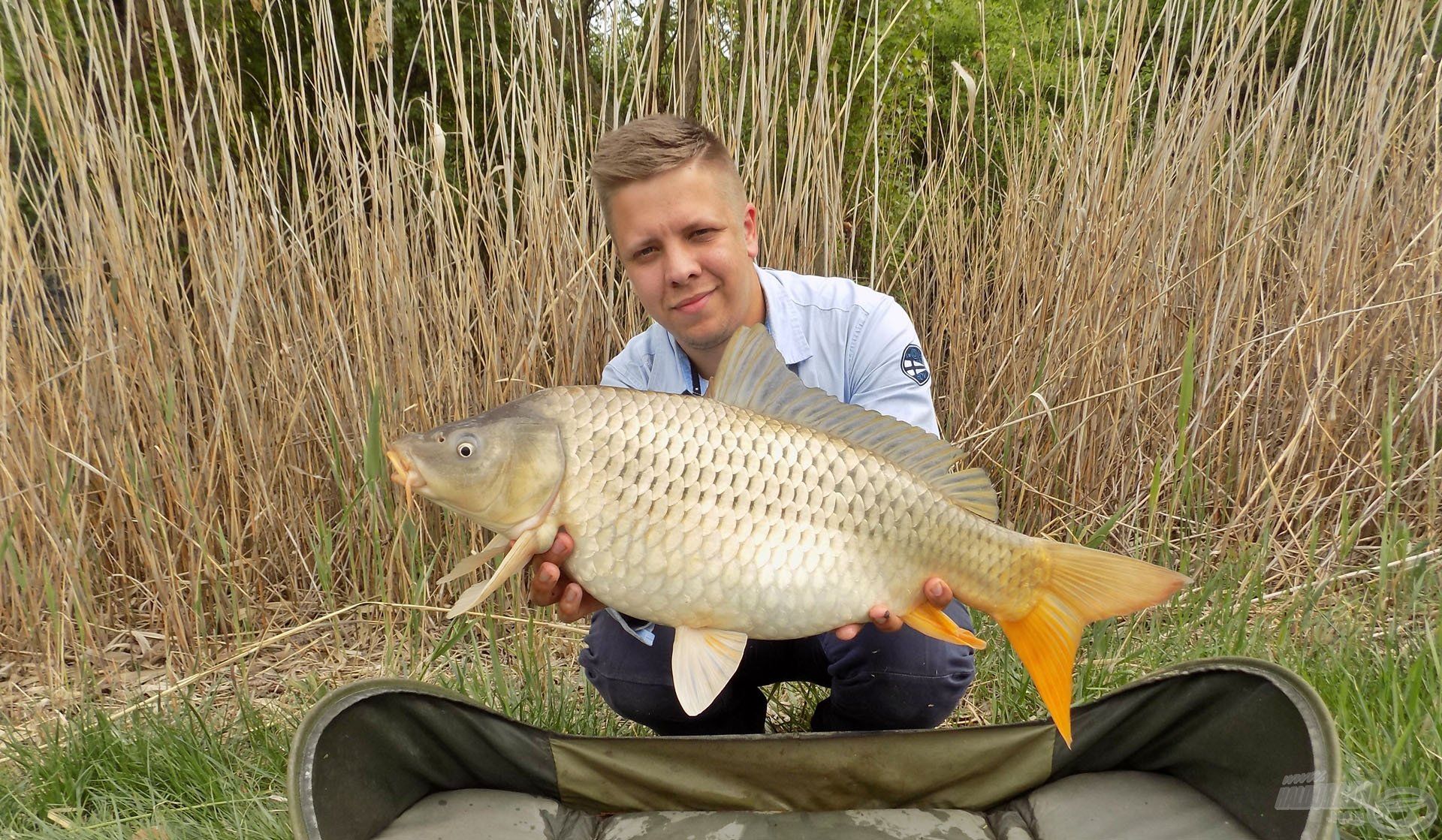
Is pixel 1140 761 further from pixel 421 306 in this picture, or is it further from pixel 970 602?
pixel 421 306

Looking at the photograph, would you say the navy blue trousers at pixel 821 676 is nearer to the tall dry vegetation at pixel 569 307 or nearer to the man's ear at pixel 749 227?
the tall dry vegetation at pixel 569 307

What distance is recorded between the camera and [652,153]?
3.75ft

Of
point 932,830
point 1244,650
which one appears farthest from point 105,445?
point 1244,650

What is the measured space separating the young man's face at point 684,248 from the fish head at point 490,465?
34 centimetres

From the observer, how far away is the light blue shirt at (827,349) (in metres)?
1.26

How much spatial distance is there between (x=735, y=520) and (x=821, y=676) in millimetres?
527

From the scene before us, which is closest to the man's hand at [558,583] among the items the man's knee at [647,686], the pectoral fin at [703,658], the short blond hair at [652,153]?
the pectoral fin at [703,658]

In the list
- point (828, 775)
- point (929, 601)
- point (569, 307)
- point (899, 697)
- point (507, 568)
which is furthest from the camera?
point (569, 307)

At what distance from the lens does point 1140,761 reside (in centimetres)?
114

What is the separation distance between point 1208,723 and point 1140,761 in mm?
107

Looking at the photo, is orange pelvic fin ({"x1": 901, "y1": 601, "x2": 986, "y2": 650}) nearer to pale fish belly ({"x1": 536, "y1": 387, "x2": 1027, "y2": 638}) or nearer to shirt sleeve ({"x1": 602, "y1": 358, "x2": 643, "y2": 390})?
pale fish belly ({"x1": 536, "y1": 387, "x2": 1027, "y2": 638})

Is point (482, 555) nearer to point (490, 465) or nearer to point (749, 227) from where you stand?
point (490, 465)

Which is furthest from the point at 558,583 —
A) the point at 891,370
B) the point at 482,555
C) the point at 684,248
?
the point at 891,370

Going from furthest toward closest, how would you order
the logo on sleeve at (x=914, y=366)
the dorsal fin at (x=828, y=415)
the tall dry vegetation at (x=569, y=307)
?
the tall dry vegetation at (x=569, y=307) < the logo on sleeve at (x=914, y=366) < the dorsal fin at (x=828, y=415)
